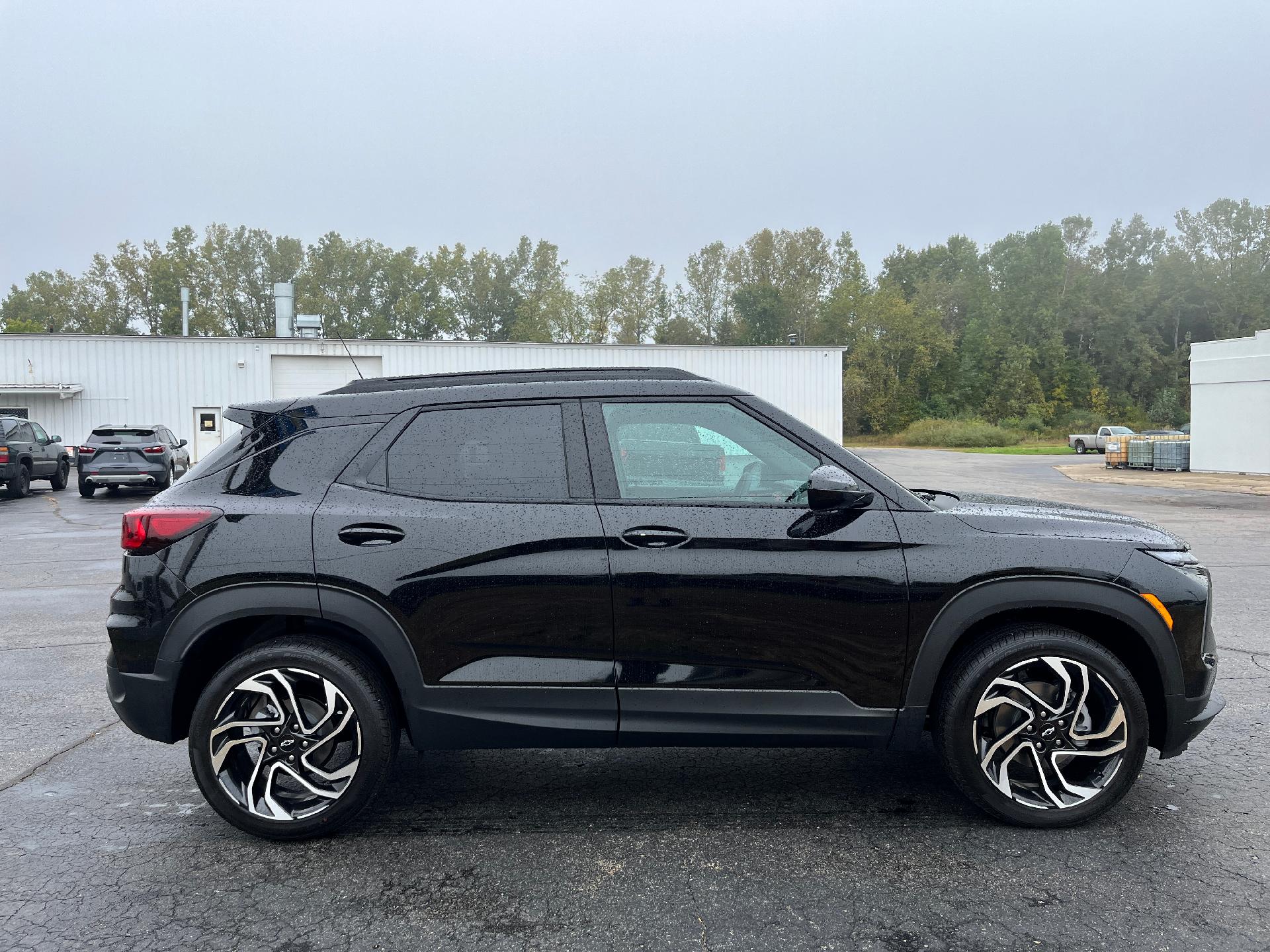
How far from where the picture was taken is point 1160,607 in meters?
3.49

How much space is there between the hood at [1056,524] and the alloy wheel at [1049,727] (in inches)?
18.6

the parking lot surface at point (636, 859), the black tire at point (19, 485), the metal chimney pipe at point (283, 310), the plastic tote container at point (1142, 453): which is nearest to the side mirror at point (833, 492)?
the parking lot surface at point (636, 859)

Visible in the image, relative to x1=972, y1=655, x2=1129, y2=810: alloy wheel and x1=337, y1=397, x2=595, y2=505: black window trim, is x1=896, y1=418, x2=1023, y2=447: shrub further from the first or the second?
x1=337, y1=397, x2=595, y2=505: black window trim

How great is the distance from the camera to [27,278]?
83.1 m

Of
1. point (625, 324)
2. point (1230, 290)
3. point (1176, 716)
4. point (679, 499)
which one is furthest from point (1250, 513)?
point (1230, 290)

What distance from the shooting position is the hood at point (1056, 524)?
11.6ft

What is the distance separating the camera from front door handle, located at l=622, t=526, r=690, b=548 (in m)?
3.44

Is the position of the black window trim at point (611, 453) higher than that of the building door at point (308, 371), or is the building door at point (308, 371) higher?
the building door at point (308, 371)

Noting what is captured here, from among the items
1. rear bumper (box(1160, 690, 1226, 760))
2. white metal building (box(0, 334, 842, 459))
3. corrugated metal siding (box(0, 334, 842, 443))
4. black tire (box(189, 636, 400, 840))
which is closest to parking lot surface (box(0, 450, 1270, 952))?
black tire (box(189, 636, 400, 840))

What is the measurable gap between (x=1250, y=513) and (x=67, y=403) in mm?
32971

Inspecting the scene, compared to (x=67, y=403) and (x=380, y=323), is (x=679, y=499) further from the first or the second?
(x=380, y=323)

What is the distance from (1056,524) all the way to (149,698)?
3435 mm

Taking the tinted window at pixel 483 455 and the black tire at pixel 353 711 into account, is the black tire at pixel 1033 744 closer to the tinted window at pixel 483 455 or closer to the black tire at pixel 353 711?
the tinted window at pixel 483 455

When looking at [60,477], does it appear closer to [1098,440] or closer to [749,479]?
[749,479]
